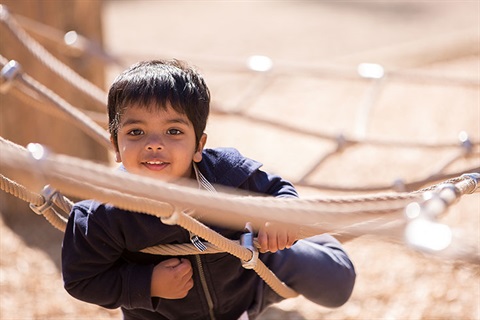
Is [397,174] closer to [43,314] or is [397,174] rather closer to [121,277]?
[43,314]

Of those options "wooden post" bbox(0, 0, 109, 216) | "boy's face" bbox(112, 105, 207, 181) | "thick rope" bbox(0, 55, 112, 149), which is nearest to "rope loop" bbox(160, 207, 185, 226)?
"boy's face" bbox(112, 105, 207, 181)

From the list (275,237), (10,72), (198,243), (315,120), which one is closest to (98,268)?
(198,243)

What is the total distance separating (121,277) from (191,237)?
0.45 feet

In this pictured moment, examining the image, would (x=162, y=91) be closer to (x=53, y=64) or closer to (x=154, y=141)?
(x=154, y=141)

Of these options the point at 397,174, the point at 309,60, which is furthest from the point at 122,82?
the point at 309,60

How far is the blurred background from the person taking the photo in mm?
1926

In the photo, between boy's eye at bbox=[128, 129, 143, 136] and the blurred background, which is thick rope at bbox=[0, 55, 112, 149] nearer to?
the blurred background

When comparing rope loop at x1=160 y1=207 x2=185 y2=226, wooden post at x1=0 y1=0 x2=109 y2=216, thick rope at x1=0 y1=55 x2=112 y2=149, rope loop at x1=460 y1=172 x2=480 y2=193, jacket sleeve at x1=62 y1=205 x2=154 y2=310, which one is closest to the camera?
rope loop at x1=160 y1=207 x2=185 y2=226

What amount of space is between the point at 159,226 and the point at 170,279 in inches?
3.5

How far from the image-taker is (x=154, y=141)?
1225mm

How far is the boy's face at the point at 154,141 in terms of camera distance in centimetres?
123

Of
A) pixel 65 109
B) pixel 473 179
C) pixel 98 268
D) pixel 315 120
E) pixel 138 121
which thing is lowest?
pixel 98 268

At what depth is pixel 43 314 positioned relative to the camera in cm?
192

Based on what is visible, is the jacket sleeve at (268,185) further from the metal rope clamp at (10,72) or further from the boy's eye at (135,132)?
the metal rope clamp at (10,72)
